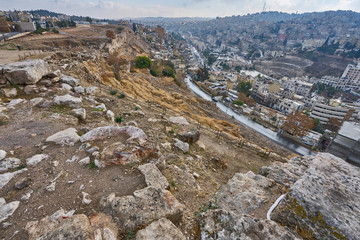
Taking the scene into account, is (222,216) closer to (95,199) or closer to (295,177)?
(95,199)

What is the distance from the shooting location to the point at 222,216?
4.00 meters

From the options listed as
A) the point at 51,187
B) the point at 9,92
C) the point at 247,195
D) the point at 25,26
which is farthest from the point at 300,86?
the point at 25,26

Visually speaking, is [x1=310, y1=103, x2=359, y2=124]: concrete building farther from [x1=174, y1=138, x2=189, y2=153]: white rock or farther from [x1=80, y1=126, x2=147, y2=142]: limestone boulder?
[x1=80, y1=126, x2=147, y2=142]: limestone boulder

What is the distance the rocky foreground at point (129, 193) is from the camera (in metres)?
3.62

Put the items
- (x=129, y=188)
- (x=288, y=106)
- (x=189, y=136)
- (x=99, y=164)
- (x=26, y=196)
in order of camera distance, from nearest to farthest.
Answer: (x=26, y=196)
(x=129, y=188)
(x=99, y=164)
(x=189, y=136)
(x=288, y=106)

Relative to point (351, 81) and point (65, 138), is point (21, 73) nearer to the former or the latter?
point (65, 138)

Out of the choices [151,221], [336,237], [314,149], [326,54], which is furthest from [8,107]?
[326,54]

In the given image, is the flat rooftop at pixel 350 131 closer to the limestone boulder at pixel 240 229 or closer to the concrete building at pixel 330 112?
the limestone boulder at pixel 240 229

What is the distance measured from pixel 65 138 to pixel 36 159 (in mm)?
1275

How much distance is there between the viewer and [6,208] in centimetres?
392

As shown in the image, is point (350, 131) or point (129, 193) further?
point (350, 131)

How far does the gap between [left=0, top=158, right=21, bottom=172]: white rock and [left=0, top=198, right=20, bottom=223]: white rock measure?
4.48ft

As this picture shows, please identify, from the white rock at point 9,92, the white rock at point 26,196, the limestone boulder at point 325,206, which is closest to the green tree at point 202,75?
the white rock at point 9,92

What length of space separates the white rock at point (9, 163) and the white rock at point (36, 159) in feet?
0.96
